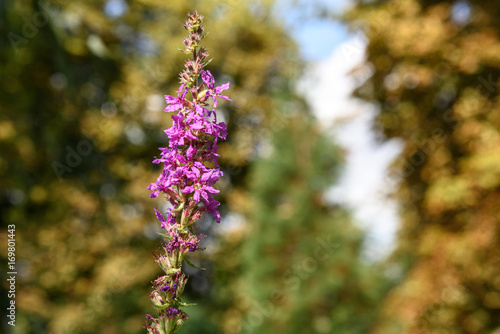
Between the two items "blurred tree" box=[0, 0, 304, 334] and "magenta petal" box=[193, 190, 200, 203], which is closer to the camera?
"magenta petal" box=[193, 190, 200, 203]

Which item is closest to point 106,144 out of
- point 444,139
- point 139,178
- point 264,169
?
point 139,178

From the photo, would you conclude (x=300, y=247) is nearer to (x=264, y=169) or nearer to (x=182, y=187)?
(x=264, y=169)

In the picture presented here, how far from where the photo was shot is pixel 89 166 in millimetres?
→ 11023

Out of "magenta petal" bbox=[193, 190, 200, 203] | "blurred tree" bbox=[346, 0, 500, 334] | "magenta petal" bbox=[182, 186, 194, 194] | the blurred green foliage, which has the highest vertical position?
the blurred green foliage

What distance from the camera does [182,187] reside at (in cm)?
221

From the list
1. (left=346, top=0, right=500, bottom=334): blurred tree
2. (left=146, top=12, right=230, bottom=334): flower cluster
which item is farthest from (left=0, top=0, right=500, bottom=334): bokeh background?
(left=146, top=12, right=230, bottom=334): flower cluster

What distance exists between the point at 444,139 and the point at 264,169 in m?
4.76

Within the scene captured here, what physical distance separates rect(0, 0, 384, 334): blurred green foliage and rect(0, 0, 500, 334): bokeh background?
0.06 meters

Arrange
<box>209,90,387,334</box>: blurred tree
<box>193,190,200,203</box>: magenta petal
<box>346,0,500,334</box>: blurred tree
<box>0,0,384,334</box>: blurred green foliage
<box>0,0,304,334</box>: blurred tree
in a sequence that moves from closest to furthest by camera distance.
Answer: <box>193,190,200,203</box>: magenta petal < <box>346,0,500,334</box>: blurred tree < <box>0,0,384,334</box>: blurred green foliage < <box>0,0,304,334</box>: blurred tree < <box>209,90,387,334</box>: blurred tree

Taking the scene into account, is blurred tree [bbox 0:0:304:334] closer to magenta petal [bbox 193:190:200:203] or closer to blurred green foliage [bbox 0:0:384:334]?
blurred green foliage [bbox 0:0:384:334]

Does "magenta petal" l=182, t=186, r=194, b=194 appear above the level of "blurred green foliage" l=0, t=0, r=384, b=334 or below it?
below

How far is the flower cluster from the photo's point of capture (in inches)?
85.6

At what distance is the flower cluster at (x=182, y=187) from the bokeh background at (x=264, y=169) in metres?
5.73

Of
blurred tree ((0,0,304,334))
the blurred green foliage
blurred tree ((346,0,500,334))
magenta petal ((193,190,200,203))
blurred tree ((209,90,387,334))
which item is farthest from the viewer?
blurred tree ((209,90,387,334))
